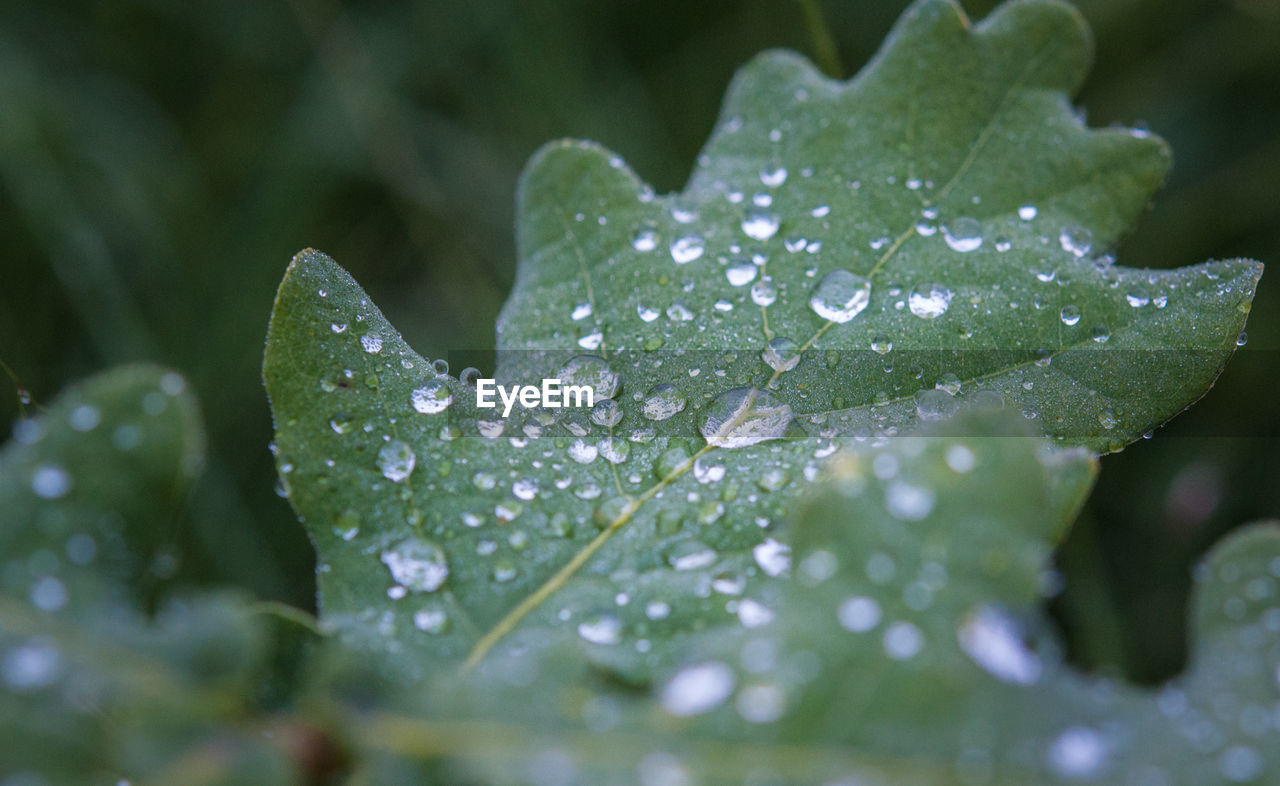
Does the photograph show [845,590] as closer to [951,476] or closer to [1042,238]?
[951,476]

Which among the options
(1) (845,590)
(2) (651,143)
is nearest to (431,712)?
(1) (845,590)

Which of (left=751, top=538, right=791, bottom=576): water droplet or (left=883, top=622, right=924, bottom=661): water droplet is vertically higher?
(left=883, top=622, right=924, bottom=661): water droplet

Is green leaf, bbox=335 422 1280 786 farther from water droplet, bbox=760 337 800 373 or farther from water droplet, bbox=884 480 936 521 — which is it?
water droplet, bbox=760 337 800 373

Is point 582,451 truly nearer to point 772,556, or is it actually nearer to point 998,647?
point 772,556

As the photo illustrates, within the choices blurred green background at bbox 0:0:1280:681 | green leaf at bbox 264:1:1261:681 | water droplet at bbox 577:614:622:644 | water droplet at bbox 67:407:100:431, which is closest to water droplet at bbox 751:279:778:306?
green leaf at bbox 264:1:1261:681

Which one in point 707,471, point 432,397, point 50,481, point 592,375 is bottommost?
point 707,471

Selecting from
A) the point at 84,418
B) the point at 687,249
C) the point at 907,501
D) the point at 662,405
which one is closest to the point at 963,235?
the point at 687,249
